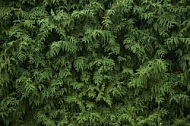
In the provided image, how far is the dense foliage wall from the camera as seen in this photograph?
4.64m

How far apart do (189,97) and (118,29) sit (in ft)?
4.34

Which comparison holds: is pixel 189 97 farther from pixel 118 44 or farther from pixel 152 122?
pixel 118 44

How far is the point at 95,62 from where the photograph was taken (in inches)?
185

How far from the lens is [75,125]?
15.4ft

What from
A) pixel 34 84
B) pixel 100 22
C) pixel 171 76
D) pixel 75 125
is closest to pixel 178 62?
pixel 171 76

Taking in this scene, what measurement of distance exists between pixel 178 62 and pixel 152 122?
2.91ft

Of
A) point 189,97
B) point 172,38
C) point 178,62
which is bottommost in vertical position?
point 189,97

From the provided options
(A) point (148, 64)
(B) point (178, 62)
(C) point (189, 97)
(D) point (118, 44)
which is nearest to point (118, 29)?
(D) point (118, 44)

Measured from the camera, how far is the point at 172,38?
462cm

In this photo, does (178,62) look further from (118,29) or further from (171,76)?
(118,29)

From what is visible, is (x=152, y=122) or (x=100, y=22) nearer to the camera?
(x=152, y=122)

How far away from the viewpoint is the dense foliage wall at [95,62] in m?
4.64

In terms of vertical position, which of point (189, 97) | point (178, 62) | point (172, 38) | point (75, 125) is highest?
point (172, 38)

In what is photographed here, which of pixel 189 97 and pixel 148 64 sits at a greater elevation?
pixel 148 64
